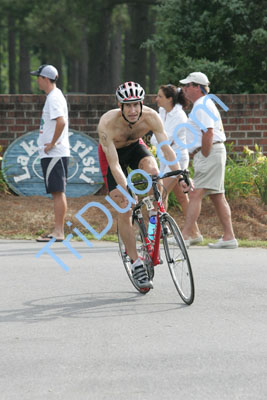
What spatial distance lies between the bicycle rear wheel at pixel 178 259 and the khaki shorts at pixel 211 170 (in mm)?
2815

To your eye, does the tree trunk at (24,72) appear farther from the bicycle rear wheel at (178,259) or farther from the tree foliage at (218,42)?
the bicycle rear wheel at (178,259)

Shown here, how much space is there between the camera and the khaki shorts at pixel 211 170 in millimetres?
8898

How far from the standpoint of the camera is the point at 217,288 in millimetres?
6773

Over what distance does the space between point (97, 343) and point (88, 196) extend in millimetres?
7122

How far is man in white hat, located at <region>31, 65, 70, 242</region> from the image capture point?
924 cm

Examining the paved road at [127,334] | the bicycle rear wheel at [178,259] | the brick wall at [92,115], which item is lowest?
the paved road at [127,334]

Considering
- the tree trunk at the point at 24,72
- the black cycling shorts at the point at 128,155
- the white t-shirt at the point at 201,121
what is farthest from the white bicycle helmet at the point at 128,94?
the tree trunk at the point at 24,72

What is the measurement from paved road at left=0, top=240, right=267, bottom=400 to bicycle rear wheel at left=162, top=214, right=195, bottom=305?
0.13 m

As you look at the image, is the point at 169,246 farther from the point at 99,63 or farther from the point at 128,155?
the point at 99,63

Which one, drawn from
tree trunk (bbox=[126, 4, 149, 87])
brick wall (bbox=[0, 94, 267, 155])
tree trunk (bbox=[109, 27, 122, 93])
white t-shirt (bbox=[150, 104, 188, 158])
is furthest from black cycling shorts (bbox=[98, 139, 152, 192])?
tree trunk (bbox=[109, 27, 122, 93])

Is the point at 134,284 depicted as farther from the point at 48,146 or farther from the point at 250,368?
the point at 48,146

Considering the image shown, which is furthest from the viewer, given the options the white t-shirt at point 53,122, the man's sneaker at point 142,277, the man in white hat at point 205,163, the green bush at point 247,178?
the green bush at point 247,178

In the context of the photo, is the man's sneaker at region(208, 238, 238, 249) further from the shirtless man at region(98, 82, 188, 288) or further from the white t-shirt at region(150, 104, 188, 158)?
the shirtless man at region(98, 82, 188, 288)

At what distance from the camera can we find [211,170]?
29.3ft
